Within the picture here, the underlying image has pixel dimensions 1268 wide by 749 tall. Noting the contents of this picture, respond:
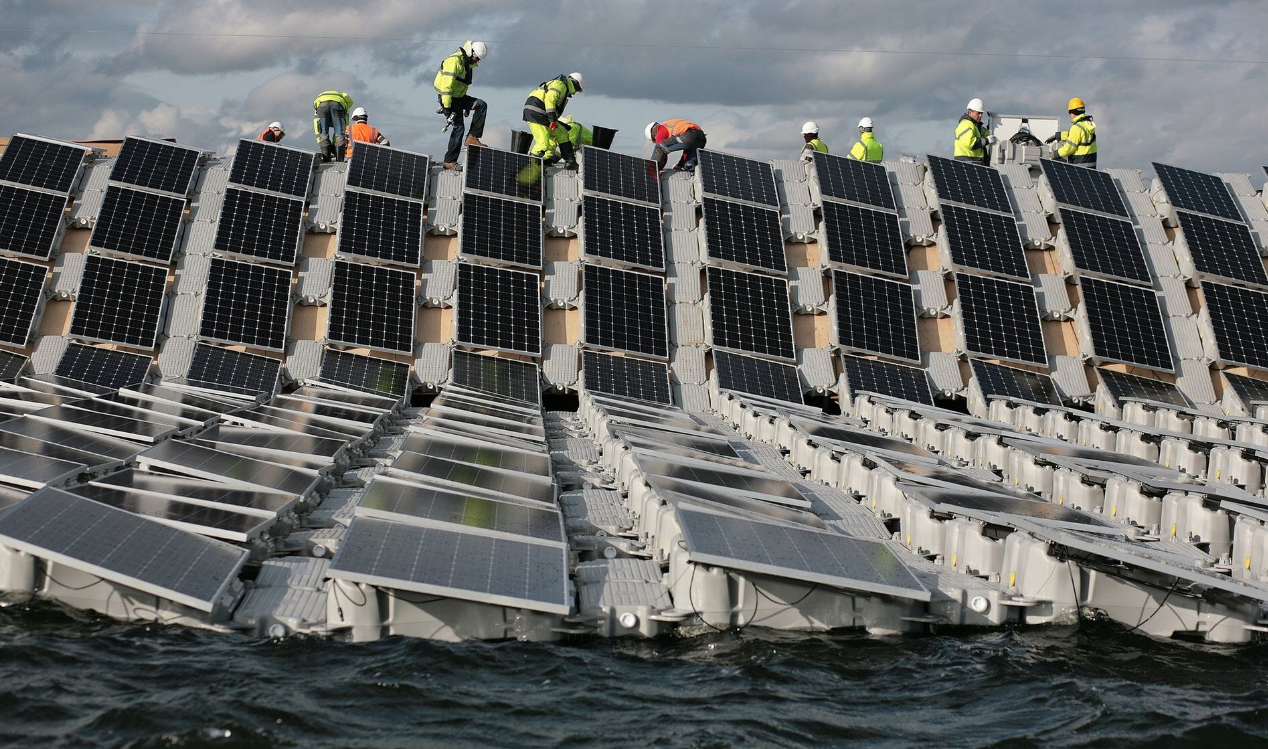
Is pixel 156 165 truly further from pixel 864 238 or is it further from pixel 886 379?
pixel 886 379

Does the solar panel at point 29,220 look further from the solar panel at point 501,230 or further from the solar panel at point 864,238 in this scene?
the solar panel at point 864,238

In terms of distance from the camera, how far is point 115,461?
54.7 ft

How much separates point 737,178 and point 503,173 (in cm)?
722

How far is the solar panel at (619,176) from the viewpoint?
114ft

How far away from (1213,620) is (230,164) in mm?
28974

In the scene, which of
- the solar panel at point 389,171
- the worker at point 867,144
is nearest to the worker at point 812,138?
the worker at point 867,144

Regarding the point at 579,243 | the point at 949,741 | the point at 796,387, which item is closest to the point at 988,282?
the point at 796,387

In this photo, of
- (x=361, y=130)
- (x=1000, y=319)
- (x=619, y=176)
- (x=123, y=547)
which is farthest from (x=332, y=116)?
(x=123, y=547)

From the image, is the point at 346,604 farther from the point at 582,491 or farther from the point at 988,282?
the point at 988,282

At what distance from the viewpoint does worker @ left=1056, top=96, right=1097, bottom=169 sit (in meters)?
41.1

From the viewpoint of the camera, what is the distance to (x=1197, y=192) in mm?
37812

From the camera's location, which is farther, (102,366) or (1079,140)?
(1079,140)

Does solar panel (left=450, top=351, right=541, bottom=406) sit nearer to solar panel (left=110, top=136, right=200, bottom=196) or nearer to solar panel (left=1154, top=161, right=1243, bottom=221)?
solar panel (left=110, top=136, right=200, bottom=196)

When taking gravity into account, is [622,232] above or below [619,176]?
below
